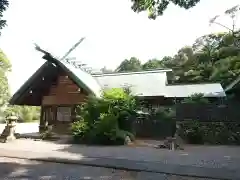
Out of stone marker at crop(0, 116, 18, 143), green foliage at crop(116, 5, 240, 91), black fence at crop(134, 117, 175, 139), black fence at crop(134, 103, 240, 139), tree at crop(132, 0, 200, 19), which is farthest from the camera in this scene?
green foliage at crop(116, 5, 240, 91)

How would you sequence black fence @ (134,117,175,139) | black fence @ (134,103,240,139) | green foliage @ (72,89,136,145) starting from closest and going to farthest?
green foliage @ (72,89,136,145)
black fence @ (134,103,240,139)
black fence @ (134,117,175,139)

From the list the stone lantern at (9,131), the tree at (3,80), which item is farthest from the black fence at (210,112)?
the tree at (3,80)

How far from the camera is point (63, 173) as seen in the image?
25.7ft

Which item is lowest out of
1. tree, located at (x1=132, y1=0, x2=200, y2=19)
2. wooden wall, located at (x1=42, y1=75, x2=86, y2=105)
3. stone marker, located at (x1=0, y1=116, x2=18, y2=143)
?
stone marker, located at (x1=0, y1=116, x2=18, y2=143)

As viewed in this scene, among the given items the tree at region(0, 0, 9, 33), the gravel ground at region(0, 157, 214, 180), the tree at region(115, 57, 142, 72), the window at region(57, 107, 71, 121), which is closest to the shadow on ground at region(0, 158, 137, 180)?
the gravel ground at region(0, 157, 214, 180)

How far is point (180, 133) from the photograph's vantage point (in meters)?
16.9

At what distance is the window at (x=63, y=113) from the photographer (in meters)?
21.9

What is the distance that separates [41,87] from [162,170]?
16.5 metres

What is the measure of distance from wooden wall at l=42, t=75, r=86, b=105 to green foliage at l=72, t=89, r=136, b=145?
3.91 meters

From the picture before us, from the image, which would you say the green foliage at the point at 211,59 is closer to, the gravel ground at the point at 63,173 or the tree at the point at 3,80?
the gravel ground at the point at 63,173

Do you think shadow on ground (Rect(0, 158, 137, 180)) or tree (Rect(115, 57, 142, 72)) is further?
tree (Rect(115, 57, 142, 72))

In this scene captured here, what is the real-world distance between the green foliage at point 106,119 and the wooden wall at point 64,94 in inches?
154

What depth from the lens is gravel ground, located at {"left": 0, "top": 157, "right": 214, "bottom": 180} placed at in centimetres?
738

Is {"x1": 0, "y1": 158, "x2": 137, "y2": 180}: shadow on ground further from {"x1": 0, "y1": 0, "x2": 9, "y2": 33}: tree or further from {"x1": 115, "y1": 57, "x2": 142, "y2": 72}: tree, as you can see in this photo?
{"x1": 115, "y1": 57, "x2": 142, "y2": 72}: tree
